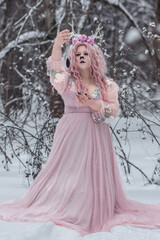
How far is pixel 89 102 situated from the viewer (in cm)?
370

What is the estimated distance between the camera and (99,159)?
12.6 feet

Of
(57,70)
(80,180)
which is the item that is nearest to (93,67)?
(57,70)

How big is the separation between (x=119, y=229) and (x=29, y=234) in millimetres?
696

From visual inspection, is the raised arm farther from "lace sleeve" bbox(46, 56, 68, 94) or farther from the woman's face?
the woman's face

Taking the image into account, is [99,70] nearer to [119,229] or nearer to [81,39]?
[81,39]

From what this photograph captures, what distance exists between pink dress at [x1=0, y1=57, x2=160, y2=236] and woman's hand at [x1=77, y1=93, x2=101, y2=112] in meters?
0.06

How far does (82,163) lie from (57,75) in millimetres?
734

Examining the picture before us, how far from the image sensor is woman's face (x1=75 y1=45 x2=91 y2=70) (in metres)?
3.92

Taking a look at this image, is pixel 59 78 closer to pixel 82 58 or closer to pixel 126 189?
pixel 82 58

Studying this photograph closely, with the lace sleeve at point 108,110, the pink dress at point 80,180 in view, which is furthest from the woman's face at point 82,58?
the lace sleeve at point 108,110

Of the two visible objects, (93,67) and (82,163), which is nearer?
(82,163)

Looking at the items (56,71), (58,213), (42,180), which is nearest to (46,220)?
(58,213)

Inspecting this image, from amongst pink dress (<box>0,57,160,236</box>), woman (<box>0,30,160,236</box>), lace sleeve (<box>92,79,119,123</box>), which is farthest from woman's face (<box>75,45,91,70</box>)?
lace sleeve (<box>92,79,119,123</box>)

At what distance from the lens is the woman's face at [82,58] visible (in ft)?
12.9
